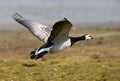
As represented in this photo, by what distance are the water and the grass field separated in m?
4.75

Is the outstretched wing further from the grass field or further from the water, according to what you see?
the water

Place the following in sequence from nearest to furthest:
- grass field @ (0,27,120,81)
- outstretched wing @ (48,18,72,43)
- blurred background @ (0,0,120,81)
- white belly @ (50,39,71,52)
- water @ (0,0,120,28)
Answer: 1. outstretched wing @ (48,18,72,43)
2. white belly @ (50,39,71,52)
3. grass field @ (0,27,120,81)
4. blurred background @ (0,0,120,81)
5. water @ (0,0,120,28)

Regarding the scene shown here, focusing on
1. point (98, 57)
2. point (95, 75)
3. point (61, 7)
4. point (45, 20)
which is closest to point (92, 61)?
point (98, 57)

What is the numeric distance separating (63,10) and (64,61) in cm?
1738

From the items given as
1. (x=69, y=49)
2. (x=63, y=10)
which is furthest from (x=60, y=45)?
(x=63, y=10)

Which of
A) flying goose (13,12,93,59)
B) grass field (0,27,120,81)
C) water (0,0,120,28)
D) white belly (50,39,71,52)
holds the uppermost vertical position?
flying goose (13,12,93,59)

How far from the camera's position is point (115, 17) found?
32625mm

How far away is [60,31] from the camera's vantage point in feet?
43.9

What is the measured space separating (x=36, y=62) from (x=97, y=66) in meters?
2.00

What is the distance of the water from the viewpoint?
3161cm

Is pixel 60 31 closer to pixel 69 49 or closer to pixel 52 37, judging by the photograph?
pixel 52 37

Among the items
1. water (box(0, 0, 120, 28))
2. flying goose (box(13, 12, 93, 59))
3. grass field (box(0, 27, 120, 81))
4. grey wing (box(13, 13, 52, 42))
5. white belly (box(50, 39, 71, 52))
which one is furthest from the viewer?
water (box(0, 0, 120, 28))

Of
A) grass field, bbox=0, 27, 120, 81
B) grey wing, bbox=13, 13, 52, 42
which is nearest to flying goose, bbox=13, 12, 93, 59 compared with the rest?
grey wing, bbox=13, 13, 52, 42

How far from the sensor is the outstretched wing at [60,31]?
12.4 meters
